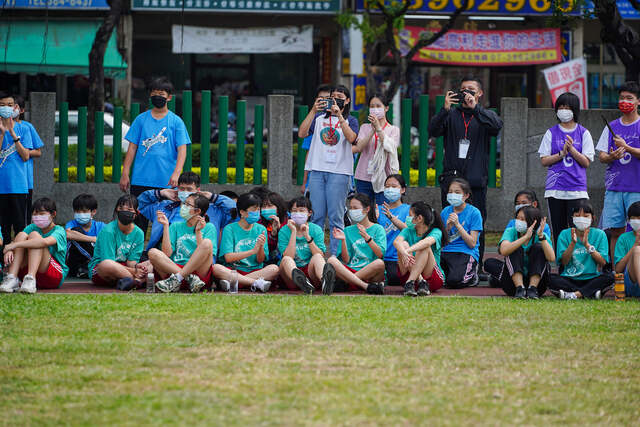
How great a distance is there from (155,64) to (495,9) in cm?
807

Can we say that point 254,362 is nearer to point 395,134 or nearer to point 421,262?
point 421,262

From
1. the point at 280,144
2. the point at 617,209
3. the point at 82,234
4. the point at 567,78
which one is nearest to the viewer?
the point at 82,234

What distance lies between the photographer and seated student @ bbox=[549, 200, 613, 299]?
8547 mm

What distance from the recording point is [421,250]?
8789mm

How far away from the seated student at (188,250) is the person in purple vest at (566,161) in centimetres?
343

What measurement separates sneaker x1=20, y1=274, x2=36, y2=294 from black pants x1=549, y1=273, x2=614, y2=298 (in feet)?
14.3

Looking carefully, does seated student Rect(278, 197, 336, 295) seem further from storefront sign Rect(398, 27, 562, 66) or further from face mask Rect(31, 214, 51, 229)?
storefront sign Rect(398, 27, 562, 66)

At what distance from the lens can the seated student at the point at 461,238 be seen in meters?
9.23

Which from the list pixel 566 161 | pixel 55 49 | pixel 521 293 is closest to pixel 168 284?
pixel 521 293

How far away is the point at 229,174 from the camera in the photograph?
1466cm

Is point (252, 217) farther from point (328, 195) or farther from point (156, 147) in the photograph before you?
point (156, 147)

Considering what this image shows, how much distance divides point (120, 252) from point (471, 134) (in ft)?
11.9

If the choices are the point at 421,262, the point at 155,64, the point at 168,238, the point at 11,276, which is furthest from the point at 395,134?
the point at 155,64

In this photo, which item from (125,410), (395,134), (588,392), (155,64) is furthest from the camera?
(155,64)
